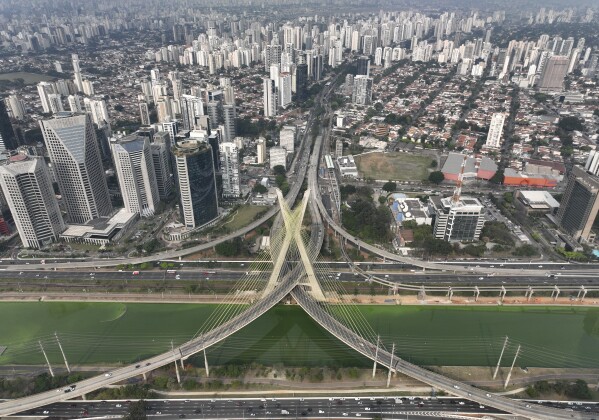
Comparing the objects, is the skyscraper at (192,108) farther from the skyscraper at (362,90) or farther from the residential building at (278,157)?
the skyscraper at (362,90)

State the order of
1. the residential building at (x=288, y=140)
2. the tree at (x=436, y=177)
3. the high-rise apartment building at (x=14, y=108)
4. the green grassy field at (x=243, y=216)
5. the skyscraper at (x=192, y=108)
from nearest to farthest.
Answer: the green grassy field at (x=243, y=216) < the tree at (x=436, y=177) < the residential building at (x=288, y=140) < the skyscraper at (x=192, y=108) < the high-rise apartment building at (x=14, y=108)

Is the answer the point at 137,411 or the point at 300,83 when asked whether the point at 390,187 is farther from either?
the point at 300,83

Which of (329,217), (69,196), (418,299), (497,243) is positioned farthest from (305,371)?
(69,196)

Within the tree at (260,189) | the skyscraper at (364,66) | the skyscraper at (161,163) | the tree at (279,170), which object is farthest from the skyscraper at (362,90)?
the skyscraper at (161,163)

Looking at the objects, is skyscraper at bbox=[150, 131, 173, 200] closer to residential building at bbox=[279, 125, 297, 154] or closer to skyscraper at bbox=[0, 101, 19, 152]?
residential building at bbox=[279, 125, 297, 154]

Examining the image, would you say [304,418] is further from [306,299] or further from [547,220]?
[547,220]

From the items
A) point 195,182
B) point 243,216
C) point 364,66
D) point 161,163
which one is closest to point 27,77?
point 161,163

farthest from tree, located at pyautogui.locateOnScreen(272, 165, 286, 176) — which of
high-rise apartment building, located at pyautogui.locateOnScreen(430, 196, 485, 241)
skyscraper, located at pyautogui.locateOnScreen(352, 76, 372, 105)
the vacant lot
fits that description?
skyscraper, located at pyautogui.locateOnScreen(352, 76, 372, 105)
